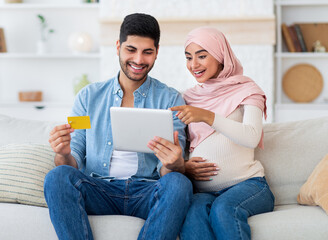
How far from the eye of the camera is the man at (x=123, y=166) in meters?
1.53

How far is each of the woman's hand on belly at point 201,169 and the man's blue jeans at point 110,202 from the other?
183mm

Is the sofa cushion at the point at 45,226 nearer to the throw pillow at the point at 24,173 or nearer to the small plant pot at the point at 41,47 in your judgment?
the throw pillow at the point at 24,173

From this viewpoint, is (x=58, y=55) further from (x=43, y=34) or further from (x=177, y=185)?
(x=177, y=185)

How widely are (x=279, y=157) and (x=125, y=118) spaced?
807 mm

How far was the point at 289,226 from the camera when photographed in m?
1.60

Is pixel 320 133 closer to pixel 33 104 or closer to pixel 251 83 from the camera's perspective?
pixel 251 83

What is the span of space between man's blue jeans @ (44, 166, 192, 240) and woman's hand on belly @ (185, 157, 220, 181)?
0.60 feet

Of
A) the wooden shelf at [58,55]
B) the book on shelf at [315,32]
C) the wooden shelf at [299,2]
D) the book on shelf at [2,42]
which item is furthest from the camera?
the book on shelf at [2,42]

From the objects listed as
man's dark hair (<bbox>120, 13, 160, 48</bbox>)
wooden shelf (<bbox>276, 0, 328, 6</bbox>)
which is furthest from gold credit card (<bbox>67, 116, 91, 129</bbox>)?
wooden shelf (<bbox>276, 0, 328, 6</bbox>)

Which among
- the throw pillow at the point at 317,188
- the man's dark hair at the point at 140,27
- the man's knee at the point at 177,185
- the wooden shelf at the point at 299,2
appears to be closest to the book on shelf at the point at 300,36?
the wooden shelf at the point at 299,2

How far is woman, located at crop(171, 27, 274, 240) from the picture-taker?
1572mm

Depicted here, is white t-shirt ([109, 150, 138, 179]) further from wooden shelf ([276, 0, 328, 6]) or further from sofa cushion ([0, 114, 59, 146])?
wooden shelf ([276, 0, 328, 6])

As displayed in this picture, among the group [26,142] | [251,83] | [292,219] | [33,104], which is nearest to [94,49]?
[33,104]

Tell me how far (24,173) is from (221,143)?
2.74ft
